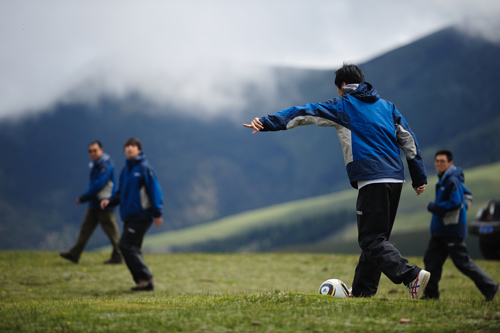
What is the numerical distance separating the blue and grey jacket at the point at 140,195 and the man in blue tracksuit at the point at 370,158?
4.35 metres

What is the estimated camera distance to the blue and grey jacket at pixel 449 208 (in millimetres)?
8914

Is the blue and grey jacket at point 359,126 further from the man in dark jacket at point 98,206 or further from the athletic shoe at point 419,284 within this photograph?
the man in dark jacket at point 98,206

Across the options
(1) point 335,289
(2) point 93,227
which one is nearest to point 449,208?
(1) point 335,289

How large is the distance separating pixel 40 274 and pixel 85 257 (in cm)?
267

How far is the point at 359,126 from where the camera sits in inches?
233

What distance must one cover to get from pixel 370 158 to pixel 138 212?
488cm

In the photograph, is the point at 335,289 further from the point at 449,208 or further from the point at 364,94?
the point at 449,208

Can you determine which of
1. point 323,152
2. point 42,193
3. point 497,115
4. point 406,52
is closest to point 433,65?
point 406,52

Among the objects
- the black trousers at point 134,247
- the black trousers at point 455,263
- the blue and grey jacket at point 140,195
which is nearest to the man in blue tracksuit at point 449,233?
the black trousers at point 455,263

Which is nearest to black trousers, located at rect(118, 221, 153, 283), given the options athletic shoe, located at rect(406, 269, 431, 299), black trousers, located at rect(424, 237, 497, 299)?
black trousers, located at rect(424, 237, 497, 299)

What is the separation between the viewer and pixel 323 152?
75.3 metres

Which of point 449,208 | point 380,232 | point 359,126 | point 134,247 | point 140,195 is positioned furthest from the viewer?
point 140,195

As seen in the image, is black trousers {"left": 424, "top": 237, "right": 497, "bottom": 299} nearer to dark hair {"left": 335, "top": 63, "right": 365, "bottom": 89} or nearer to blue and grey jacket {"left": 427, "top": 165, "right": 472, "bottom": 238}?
blue and grey jacket {"left": 427, "top": 165, "right": 472, "bottom": 238}

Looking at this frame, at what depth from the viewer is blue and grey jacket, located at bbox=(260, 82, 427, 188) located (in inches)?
228
